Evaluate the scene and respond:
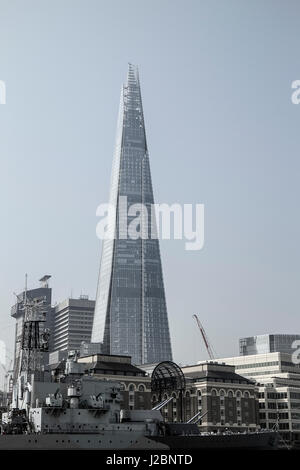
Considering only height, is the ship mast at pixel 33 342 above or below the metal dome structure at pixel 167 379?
above

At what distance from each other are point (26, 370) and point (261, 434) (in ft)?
85.7

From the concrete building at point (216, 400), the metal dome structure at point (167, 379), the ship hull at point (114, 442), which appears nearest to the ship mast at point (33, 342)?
the ship hull at point (114, 442)

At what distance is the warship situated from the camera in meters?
54.7

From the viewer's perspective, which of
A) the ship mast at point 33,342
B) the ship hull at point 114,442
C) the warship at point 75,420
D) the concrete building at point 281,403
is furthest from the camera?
the concrete building at point 281,403

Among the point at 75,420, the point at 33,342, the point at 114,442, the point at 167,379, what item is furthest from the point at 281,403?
the point at 75,420

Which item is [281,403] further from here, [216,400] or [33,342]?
[33,342]

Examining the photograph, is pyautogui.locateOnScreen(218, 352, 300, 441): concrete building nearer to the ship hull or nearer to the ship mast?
the ship hull

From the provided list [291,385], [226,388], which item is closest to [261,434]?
[226,388]

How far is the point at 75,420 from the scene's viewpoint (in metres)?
56.2

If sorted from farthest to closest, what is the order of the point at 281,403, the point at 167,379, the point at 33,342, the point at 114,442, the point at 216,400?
the point at 281,403
the point at 216,400
the point at 167,379
the point at 33,342
the point at 114,442

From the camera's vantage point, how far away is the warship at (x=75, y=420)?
5472 cm

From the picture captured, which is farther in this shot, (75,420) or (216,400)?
(216,400)

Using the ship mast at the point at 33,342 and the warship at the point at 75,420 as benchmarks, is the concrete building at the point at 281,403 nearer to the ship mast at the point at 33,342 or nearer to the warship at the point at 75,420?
the warship at the point at 75,420
